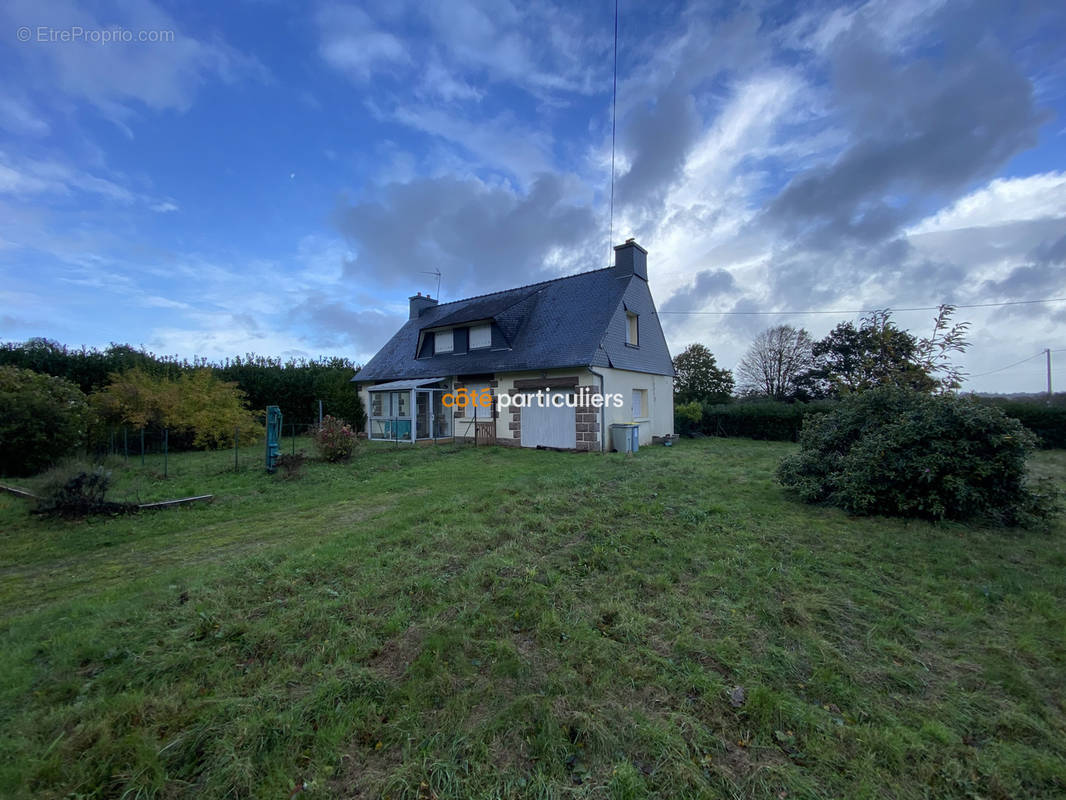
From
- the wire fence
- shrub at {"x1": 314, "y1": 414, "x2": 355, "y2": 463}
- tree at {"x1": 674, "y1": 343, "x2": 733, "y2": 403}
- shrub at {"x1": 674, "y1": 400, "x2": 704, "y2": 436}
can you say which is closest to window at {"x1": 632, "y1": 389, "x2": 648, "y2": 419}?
shrub at {"x1": 674, "y1": 400, "x2": 704, "y2": 436}

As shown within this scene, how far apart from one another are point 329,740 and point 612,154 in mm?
12031

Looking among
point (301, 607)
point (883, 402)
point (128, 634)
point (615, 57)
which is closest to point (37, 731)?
point (128, 634)

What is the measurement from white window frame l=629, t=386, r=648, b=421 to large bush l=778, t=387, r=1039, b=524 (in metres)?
7.97

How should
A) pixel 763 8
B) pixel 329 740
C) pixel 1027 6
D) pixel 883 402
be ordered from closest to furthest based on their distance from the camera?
pixel 329 740, pixel 1027 6, pixel 883 402, pixel 763 8

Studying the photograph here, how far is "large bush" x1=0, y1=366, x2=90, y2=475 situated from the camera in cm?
838

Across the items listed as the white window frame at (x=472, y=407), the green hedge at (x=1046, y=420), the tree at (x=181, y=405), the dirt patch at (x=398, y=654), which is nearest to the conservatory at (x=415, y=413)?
the white window frame at (x=472, y=407)

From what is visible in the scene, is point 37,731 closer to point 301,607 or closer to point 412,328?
point 301,607

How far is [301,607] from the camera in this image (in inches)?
125

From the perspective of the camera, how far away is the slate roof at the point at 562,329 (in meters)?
13.0

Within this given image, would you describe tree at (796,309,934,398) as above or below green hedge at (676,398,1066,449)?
above

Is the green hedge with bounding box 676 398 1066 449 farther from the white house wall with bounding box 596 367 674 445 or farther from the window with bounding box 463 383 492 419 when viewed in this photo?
the window with bounding box 463 383 492 419

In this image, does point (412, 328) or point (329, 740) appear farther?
point (412, 328)

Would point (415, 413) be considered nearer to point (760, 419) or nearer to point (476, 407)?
point (476, 407)

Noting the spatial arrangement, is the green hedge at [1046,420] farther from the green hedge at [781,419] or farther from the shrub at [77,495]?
the shrub at [77,495]
